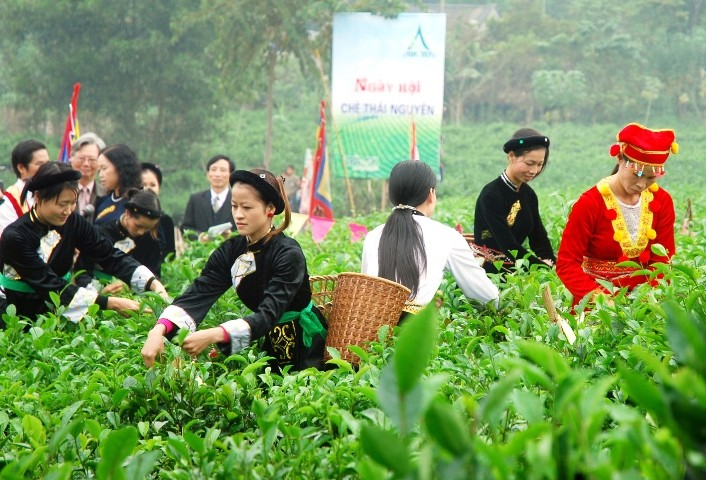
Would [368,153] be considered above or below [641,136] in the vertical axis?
below

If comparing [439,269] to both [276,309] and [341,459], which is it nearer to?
[276,309]

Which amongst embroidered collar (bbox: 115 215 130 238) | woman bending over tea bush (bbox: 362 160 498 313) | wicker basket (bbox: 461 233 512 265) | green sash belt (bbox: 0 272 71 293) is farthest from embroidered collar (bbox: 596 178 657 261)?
embroidered collar (bbox: 115 215 130 238)

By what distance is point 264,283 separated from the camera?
392cm

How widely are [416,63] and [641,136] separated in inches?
436

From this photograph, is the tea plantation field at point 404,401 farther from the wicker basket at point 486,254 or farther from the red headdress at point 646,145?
the red headdress at point 646,145

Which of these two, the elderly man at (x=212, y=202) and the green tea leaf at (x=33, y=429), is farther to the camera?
the elderly man at (x=212, y=202)

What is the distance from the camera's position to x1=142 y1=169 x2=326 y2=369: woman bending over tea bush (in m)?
3.77

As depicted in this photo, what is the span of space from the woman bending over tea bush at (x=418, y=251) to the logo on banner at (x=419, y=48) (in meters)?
11.1

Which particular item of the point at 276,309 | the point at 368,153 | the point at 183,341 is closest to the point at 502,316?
the point at 276,309

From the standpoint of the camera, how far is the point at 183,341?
3383 millimetres

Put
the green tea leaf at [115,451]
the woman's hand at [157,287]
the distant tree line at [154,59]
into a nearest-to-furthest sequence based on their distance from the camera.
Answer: the green tea leaf at [115,451]
the woman's hand at [157,287]
the distant tree line at [154,59]

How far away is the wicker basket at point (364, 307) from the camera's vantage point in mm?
3867

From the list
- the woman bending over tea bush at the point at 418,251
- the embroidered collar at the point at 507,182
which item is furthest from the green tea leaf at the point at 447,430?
the embroidered collar at the point at 507,182

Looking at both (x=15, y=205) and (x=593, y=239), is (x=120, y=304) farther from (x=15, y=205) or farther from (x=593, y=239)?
(x=593, y=239)
